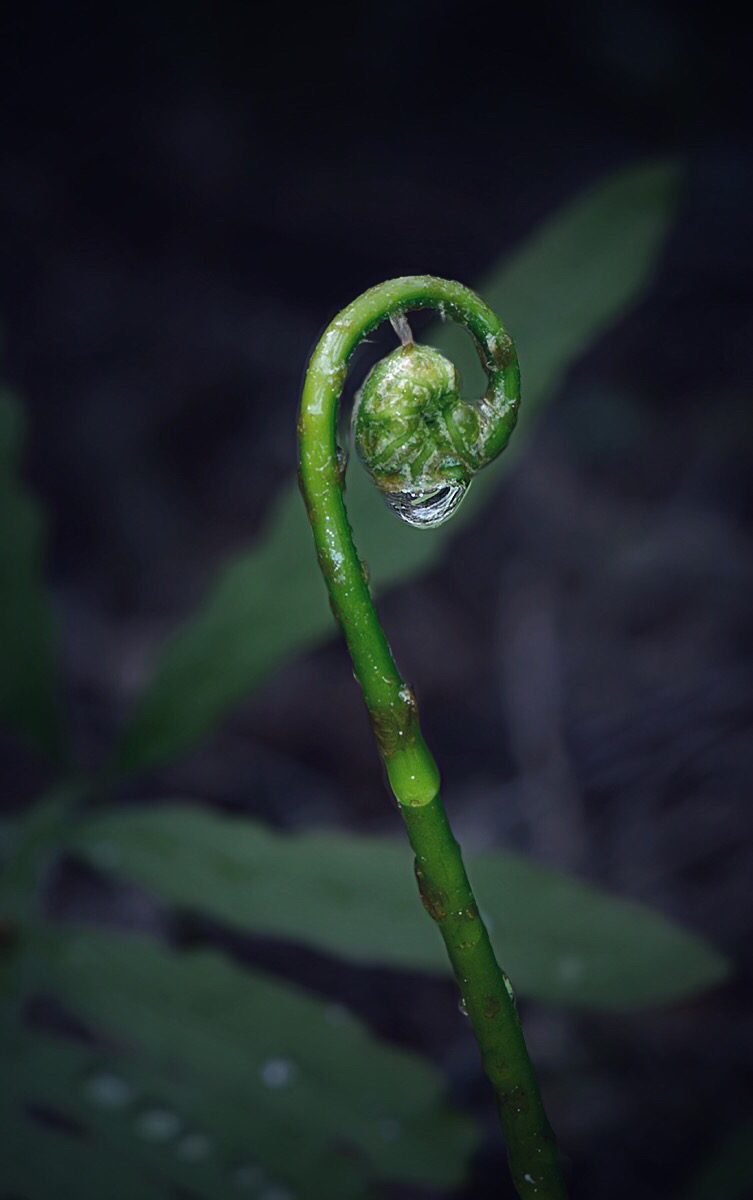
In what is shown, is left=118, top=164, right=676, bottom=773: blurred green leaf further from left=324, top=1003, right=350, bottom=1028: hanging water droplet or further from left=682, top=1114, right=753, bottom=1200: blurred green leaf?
left=682, top=1114, right=753, bottom=1200: blurred green leaf

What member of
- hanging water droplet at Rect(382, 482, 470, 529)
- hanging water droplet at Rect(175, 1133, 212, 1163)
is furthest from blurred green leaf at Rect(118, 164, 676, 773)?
hanging water droplet at Rect(382, 482, 470, 529)

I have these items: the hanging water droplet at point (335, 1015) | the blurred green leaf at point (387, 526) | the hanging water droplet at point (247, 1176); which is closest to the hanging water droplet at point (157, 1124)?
the hanging water droplet at point (247, 1176)

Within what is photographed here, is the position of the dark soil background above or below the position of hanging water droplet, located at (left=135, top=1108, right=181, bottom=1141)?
above

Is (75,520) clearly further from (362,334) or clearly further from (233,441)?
(362,334)

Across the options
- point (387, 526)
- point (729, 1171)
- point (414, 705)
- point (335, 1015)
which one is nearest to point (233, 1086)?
point (335, 1015)

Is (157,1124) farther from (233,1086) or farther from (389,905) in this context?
(389,905)

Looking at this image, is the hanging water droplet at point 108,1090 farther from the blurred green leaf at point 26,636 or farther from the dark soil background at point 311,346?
the dark soil background at point 311,346

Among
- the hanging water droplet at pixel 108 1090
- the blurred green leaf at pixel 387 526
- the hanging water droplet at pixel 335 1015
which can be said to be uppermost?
the blurred green leaf at pixel 387 526
